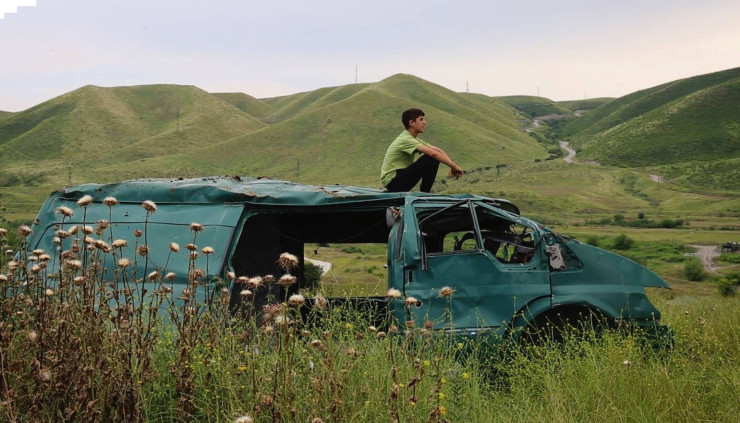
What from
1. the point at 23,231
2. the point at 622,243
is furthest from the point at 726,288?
the point at 23,231

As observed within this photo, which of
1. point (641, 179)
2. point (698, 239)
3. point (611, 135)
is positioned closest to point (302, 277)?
point (698, 239)

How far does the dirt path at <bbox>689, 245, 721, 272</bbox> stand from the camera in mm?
60375

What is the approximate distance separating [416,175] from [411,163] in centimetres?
28

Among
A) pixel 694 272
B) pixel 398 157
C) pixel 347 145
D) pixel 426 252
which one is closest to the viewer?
pixel 426 252

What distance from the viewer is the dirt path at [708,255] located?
60.4 m

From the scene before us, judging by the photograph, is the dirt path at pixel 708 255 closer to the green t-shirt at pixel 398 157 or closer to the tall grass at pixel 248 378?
the green t-shirt at pixel 398 157

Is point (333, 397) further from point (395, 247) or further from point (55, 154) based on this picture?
point (55, 154)

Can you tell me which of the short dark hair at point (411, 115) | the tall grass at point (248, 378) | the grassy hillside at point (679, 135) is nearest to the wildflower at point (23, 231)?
the tall grass at point (248, 378)

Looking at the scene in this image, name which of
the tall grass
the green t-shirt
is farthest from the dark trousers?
the tall grass

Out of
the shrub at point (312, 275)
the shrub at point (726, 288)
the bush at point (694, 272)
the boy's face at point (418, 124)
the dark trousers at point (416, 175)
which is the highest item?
the boy's face at point (418, 124)

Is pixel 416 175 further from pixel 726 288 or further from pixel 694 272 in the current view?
pixel 694 272

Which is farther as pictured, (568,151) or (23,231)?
(568,151)

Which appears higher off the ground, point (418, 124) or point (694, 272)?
point (418, 124)

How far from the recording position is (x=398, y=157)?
7.37 m
